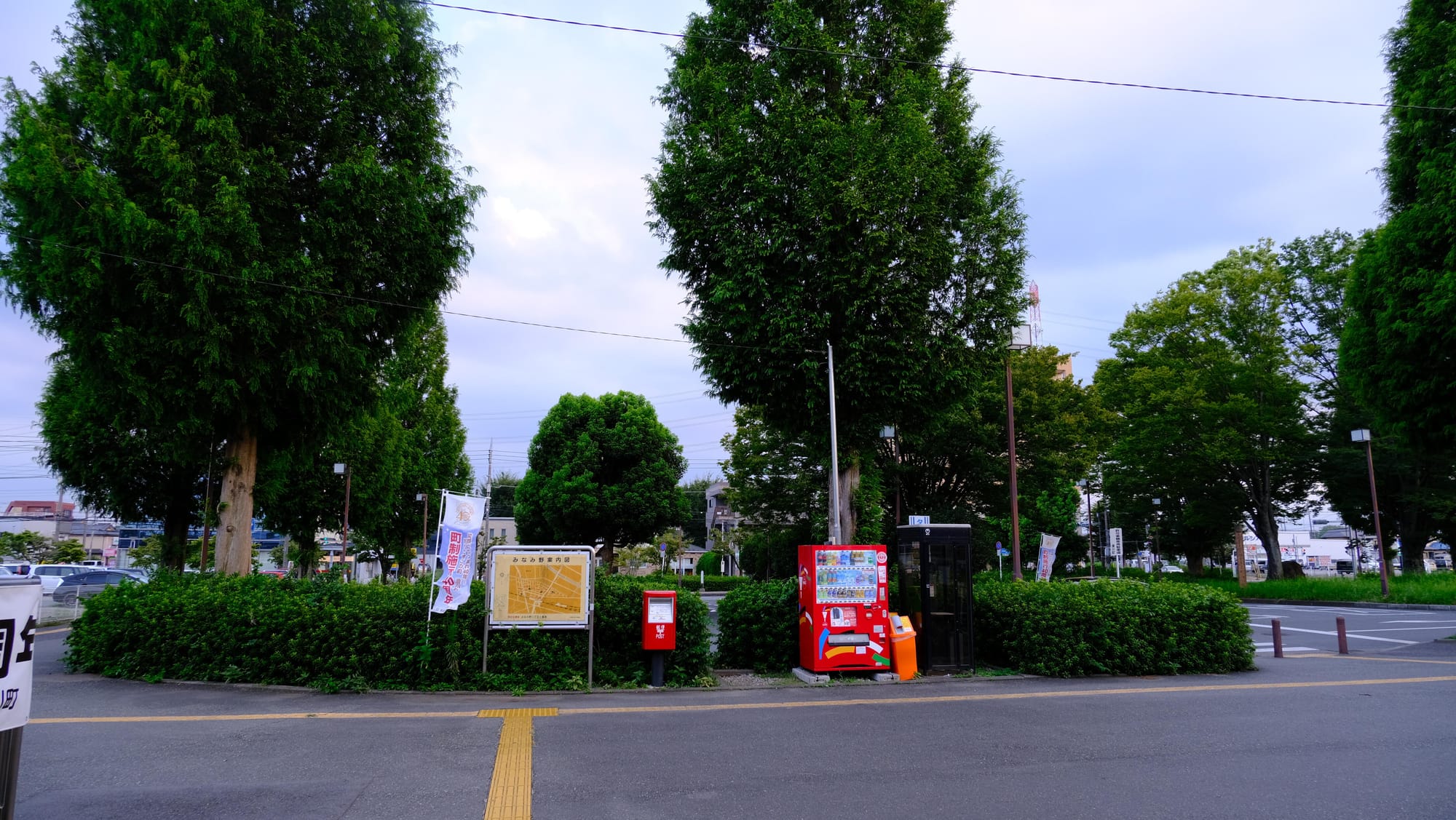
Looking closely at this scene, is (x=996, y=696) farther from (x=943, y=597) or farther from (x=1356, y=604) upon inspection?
(x=1356, y=604)

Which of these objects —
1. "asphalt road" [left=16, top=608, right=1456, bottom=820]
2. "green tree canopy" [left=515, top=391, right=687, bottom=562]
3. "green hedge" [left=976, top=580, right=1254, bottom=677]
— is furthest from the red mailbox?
"green tree canopy" [left=515, top=391, right=687, bottom=562]

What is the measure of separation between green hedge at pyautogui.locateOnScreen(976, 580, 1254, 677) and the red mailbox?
551cm

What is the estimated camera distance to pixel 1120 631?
12.2 metres

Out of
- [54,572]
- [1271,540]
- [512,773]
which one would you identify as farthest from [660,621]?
[1271,540]

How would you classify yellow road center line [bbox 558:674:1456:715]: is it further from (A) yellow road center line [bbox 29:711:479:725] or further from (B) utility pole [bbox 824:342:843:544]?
(B) utility pole [bbox 824:342:843:544]

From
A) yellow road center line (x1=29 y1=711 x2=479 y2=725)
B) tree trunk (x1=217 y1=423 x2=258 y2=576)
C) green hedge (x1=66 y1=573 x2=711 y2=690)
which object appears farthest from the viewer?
tree trunk (x1=217 y1=423 x2=258 y2=576)

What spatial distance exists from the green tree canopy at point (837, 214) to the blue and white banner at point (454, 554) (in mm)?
5832

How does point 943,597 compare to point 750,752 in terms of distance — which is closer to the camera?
point 750,752

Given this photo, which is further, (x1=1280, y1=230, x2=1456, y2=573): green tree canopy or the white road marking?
(x1=1280, y1=230, x2=1456, y2=573): green tree canopy

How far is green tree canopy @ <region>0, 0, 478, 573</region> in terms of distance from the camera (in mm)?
12234

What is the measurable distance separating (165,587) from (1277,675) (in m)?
17.1

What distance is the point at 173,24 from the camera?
1278 centimetres

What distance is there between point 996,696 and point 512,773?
6599mm

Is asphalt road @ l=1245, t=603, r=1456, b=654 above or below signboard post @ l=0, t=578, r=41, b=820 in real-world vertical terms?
below
